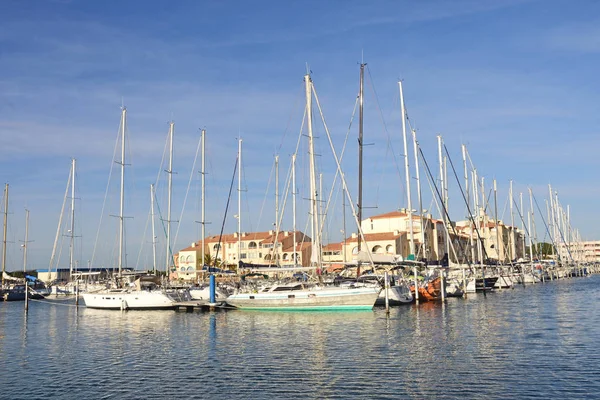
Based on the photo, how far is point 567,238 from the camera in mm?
137625

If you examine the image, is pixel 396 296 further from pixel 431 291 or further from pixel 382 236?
pixel 382 236

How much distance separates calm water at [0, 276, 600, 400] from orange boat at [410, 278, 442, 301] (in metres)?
7.79

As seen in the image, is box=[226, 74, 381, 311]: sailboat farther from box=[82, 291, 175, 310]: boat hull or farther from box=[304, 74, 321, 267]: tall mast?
box=[82, 291, 175, 310]: boat hull

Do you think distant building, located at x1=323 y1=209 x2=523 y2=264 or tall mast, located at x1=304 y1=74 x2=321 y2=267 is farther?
distant building, located at x1=323 y1=209 x2=523 y2=264

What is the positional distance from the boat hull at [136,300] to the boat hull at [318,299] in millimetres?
9631

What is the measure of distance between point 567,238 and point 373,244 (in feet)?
178

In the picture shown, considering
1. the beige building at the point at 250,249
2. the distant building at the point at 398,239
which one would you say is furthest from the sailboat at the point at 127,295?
the beige building at the point at 250,249

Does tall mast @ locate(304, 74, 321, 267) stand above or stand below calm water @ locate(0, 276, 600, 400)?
above

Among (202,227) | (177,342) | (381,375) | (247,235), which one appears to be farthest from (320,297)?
(247,235)

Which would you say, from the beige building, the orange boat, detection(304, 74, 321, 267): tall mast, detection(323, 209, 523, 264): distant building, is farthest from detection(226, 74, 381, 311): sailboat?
the beige building

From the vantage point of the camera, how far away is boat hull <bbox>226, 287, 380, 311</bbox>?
1722 inches

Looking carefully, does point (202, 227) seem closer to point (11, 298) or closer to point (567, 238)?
point (11, 298)

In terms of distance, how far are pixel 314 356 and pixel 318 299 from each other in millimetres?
18116

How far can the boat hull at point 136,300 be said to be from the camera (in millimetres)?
52500
